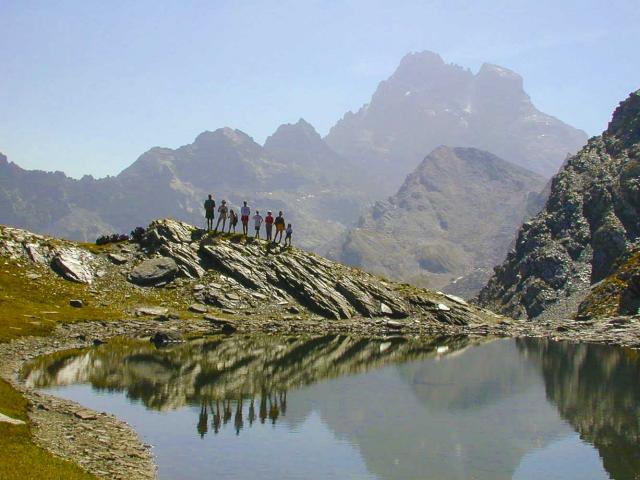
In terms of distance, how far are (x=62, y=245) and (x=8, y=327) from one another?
3265 centimetres

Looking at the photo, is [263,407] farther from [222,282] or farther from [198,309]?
[222,282]

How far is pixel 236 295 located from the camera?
101m

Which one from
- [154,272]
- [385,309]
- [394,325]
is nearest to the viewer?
[154,272]

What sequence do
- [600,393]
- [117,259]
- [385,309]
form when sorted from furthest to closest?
A: [385,309] < [117,259] < [600,393]

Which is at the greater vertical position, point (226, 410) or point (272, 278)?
point (272, 278)

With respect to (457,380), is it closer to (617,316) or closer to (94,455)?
(94,455)

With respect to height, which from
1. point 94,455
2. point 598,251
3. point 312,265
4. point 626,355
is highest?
point 598,251

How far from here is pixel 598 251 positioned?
194750 millimetres

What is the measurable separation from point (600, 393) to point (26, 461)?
47.2m

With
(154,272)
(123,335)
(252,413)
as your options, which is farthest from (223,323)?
(252,413)

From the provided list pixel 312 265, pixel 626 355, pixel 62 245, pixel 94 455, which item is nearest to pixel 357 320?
pixel 312 265

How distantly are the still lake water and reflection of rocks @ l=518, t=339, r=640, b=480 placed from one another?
0.15 meters

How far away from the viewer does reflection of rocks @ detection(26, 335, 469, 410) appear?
55156 mm

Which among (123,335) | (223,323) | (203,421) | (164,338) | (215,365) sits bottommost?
(203,421)
